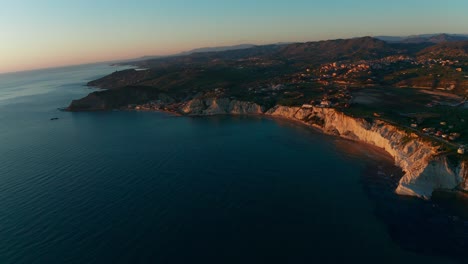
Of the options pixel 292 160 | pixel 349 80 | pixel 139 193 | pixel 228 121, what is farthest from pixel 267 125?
pixel 349 80

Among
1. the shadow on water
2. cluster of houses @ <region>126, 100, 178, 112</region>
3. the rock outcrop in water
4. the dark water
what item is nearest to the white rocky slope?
the rock outcrop in water

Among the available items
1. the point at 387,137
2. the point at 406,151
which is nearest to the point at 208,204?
the point at 406,151

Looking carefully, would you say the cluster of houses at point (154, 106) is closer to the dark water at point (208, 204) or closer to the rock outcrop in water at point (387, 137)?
the rock outcrop in water at point (387, 137)

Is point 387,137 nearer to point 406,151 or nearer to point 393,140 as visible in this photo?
point 393,140

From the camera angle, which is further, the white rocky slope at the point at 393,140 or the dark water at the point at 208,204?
the white rocky slope at the point at 393,140

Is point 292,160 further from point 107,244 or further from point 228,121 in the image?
point 228,121

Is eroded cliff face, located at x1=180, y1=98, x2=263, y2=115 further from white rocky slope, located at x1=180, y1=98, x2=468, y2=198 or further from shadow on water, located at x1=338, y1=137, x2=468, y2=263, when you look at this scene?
shadow on water, located at x1=338, y1=137, x2=468, y2=263

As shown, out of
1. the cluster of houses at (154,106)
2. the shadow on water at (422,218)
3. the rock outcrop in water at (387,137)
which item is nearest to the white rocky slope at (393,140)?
the rock outcrop in water at (387,137)
